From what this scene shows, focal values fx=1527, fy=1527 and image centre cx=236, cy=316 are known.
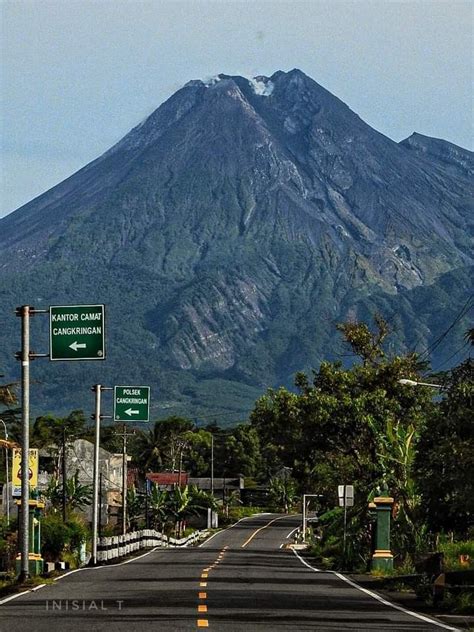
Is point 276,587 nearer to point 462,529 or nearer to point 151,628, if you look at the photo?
point 462,529

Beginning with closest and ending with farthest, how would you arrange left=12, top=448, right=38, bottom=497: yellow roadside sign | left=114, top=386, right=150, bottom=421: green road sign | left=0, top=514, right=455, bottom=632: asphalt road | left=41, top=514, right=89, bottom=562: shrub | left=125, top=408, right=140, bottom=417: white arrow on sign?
left=0, top=514, right=455, bottom=632: asphalt road
left=12, top=448, right=38, bottom=497: yellow roadside sign
left=41, top=514, right=89, bottom=562: shrub
left=114, top=386, right=150, bottom=421: green road sign
left=125, top=408, right=140, bottom=417: white arrow on sign

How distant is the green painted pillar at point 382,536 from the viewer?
1679 inches

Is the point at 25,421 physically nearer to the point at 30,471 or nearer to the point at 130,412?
the point at 30,471

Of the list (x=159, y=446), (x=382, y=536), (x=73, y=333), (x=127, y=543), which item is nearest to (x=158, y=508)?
(x=127, y=543)

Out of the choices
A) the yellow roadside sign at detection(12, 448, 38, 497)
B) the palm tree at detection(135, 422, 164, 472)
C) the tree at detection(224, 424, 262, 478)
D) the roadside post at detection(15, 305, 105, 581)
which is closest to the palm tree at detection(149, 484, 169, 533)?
the yellow roadside sign at detection(12, 448, 38, 497)

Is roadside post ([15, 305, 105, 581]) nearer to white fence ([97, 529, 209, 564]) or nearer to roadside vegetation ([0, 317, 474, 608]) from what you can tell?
roadside vegetation ([0, 317, 474, 608])

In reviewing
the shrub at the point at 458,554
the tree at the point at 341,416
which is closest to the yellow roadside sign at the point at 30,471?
the shrub at the point at 458,554

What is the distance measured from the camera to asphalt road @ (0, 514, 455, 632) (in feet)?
71.9

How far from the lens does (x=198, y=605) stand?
25500mm

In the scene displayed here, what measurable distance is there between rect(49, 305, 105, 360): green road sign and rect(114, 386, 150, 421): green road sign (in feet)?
69.0

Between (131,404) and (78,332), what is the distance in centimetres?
2173

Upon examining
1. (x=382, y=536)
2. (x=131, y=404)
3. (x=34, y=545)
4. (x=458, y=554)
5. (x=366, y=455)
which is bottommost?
(x=34, y=545)

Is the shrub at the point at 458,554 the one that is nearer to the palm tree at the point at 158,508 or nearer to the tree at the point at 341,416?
the tree at the point at 341,416

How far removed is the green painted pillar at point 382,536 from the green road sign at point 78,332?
11.3 meters
